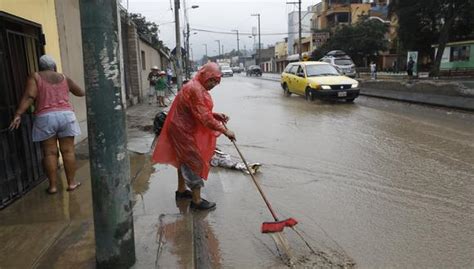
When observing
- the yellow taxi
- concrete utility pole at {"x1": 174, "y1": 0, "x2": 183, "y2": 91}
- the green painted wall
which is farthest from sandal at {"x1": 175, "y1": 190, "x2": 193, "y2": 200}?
the green painted wall

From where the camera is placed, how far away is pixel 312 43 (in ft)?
207

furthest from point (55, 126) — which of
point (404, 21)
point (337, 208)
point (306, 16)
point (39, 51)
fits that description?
point (306, 16)

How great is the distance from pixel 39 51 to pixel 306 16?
8580 cm

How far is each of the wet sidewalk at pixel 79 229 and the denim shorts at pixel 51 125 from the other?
0.73 metres

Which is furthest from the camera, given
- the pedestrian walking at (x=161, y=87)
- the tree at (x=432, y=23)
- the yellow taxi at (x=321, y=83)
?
the tree at (x=432, y=23)

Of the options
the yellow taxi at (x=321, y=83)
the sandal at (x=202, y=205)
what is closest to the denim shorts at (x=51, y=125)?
the sandal at (x=202, y=205)

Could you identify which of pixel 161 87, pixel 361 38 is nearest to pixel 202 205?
pixel 161 87

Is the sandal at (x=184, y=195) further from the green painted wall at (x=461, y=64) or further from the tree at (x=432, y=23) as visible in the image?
the green painted wall at (x=461, y=64)

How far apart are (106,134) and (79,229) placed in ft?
5.28

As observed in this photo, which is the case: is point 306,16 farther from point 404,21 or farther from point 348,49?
point 404,21

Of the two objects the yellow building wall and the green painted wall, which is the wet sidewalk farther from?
the green painted wall

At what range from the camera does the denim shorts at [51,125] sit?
4.96 metres

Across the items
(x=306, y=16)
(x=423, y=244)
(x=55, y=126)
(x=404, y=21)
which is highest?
(x=306, y=16)

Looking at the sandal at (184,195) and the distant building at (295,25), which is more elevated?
the distant building at (295,25)
